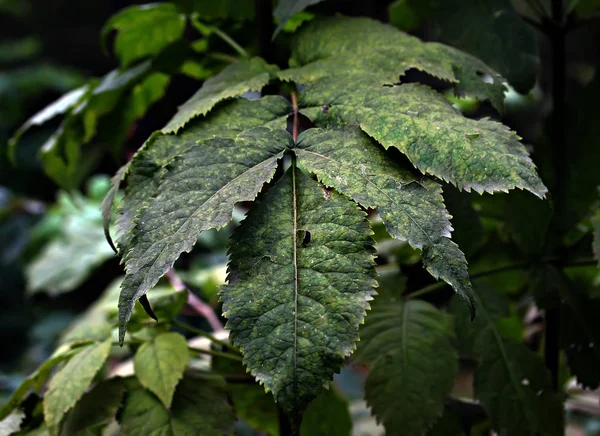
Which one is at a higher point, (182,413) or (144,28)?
(144,28)

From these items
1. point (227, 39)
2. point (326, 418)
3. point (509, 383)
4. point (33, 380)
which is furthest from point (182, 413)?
point (227, 39)

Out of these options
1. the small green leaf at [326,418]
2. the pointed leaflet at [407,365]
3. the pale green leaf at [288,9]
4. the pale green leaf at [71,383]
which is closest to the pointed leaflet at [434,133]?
the pale green leaf at [288,9]

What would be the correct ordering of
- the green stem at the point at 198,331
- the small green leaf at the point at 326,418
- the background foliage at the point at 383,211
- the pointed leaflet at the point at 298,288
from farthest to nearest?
the small green leaf at the point at 326,418
the green stem at the point at 198,331
the background foliage at the point at 383,211
the pointed leaflet at the point at 298,288

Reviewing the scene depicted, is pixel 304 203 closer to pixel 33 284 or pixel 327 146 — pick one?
pixel 327 146

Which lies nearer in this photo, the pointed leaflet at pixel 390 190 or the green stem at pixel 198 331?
the pointed leaflet at pixel 390 190

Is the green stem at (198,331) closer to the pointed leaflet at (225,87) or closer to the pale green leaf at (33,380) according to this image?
the pale green leaf at (33,380)

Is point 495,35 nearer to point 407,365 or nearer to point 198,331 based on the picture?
point 407,365
